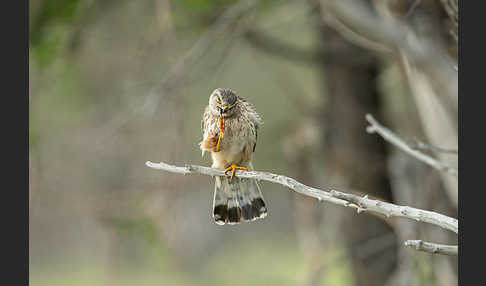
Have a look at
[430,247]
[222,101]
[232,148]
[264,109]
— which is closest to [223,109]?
[222,101]

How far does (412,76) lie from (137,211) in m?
2.88

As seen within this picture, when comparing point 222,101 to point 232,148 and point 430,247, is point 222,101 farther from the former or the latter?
point 430,247

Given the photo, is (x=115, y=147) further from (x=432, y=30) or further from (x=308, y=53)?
(x=432, y=30)

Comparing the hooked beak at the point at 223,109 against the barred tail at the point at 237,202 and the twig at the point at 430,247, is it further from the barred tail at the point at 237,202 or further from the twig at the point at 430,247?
the twig at the point at 430,247

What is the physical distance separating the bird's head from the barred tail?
1.56 feet

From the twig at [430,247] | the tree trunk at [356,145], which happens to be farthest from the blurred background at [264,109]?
the twig at [430,247]

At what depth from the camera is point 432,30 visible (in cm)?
371

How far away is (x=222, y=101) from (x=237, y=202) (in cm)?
64

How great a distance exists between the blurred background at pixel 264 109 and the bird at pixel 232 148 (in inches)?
42.4

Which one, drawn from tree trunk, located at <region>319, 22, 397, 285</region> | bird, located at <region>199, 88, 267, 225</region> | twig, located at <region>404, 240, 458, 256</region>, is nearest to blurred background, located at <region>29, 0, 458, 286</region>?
tree trunk, located at <region>319, 22, 397, 285</region>

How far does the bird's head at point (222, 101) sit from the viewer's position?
239 centimetres

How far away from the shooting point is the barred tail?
271 cm

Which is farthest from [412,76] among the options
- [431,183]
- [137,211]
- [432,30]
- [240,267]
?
[240,267]

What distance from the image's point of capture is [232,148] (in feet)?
9.31
